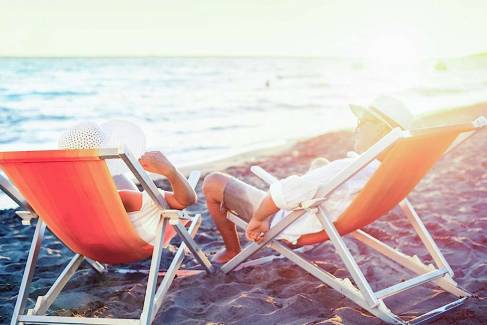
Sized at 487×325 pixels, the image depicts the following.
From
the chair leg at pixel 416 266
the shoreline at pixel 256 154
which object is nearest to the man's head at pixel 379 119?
the chair leg at pixel 416 266

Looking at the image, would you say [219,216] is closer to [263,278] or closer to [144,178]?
[263,278]

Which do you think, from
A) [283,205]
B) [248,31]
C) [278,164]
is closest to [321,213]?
[283,205]

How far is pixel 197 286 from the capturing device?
353 centimetres

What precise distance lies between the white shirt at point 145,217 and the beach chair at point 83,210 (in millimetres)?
57

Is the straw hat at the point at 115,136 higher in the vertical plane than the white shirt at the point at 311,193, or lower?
higher

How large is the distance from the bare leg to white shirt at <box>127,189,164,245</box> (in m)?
0.62

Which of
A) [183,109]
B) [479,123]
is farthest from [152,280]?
[183,109]

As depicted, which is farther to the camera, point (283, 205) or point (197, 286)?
point (197, 286)

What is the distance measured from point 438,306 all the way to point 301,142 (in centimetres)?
757

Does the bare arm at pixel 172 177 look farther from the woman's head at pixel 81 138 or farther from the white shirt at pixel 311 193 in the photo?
the white shirt at pixel 311 193

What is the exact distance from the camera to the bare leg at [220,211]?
3.57 metres

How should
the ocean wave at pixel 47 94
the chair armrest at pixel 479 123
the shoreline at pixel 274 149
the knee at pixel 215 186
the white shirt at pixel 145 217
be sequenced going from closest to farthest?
the chair armrest at pixel 479 123 → the white shirt at pixel 145 217 → the knee at pixel 215 186 → the shoreline at pixel 274 149 → the ocean wave at pixel 47 94

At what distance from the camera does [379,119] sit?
310 cm

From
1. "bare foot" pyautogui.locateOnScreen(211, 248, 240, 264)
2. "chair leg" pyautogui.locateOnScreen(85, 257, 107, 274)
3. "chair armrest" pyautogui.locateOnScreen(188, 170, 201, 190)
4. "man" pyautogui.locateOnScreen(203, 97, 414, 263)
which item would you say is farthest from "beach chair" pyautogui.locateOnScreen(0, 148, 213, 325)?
"bare foot" pyautogui.locateOnScreen(211, 248, 240, 264)
